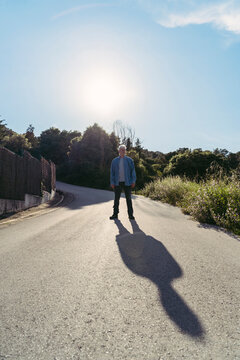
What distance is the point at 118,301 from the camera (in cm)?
183

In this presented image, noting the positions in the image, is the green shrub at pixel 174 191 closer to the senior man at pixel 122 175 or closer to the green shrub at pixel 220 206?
the green shrub at pixel 220 206

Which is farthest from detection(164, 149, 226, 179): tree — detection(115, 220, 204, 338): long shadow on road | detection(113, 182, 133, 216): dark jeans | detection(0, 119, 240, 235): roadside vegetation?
detection(115, 220, 204, 338): long shadow on road

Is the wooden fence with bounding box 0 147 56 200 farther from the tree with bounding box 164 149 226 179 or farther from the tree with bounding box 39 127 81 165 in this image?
the tree with bounding box 39 127 81 165

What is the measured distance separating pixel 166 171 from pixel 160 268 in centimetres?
2053

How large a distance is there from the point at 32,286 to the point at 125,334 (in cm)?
105

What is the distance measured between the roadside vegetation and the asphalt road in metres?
2.88

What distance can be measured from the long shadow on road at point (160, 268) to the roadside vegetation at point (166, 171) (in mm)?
2409

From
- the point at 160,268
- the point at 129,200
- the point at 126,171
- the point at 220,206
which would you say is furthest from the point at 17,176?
the point at 160,268

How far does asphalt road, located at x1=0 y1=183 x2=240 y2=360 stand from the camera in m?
1.30

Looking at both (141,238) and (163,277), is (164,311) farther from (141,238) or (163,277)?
(141,238)

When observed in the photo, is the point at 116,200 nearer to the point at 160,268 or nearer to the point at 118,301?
the point at 160,268

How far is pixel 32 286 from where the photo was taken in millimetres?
2074

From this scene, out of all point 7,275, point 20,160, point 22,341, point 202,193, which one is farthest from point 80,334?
point 20,160

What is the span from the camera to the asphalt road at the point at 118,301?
1.30 meters
